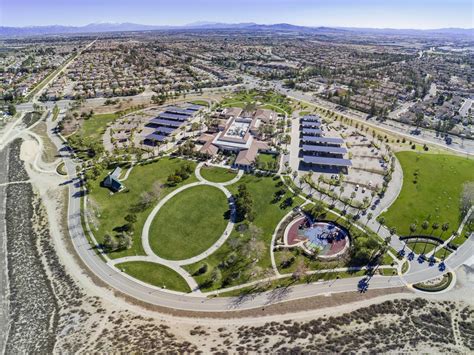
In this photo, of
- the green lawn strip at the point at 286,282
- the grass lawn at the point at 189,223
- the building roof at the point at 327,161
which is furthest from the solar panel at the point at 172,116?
the green lawn strip at the point at 286,282

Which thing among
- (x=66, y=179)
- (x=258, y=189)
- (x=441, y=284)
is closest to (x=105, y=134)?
(x=66, y=179)

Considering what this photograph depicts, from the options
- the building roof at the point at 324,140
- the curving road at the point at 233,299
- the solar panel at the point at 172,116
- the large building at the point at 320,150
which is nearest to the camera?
the curving road at the point at 233,299

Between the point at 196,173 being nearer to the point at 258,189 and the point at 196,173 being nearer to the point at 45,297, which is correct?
the point at 258,189

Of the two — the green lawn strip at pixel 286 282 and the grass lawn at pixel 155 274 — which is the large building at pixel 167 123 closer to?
the grass lawn at pixel 155 274

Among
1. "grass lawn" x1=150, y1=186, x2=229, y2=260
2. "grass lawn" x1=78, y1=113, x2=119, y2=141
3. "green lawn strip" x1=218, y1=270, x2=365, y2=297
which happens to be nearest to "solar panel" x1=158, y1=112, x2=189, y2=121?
"grass lawn" x1=78, y1=113, x2=119, y2=141

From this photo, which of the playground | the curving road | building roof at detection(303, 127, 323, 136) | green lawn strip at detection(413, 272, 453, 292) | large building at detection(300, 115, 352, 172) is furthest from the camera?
building roof at detection(303, 127, 323, 136)

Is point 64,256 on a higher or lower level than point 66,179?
lower

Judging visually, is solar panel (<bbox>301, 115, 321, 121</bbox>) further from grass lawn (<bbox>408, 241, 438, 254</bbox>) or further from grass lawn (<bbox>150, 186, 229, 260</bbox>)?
grass lawn (<bbox>408, 241, 438, 254</bbox>)
